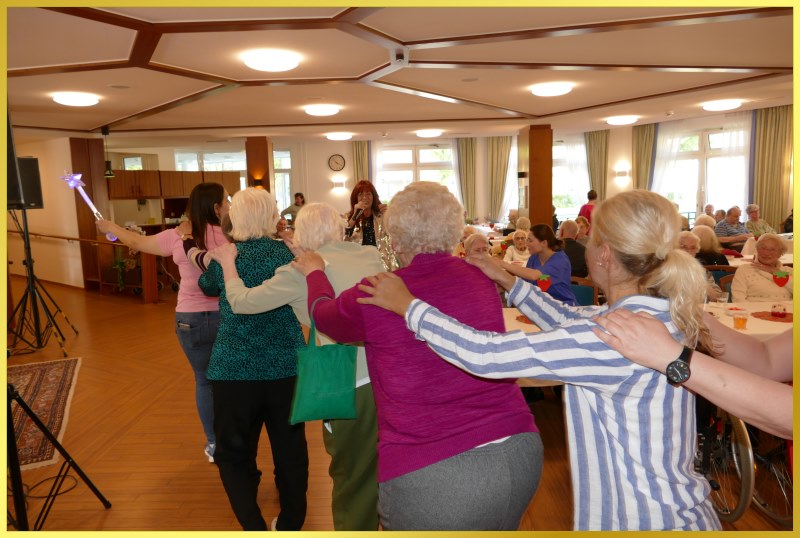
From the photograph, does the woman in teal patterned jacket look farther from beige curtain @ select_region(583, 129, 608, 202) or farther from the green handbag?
beige curtain @ select_region(583, 129, 608, 202)

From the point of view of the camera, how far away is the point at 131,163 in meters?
13.8

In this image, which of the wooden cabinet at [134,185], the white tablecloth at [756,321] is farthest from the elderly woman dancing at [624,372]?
the wooden cabinet at [134,185]

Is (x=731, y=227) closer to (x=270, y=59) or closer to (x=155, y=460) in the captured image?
(x=270, y=59)

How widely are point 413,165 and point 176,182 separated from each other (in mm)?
6093

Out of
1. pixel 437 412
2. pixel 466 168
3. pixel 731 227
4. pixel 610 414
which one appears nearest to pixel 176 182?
pixel 466 168

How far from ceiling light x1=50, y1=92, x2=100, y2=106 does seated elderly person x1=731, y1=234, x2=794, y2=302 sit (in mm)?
7136

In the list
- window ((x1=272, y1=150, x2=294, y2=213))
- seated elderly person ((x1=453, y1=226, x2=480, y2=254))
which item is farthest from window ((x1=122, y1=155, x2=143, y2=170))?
seated elderly person ((x1=453, y1=226, x2=480, y2=254))

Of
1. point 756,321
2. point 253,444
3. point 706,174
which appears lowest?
point 253,444

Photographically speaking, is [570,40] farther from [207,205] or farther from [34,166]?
[34,166]

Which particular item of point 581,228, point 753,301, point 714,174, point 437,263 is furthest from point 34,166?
point 714,174

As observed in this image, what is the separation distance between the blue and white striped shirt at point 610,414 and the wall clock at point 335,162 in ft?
45.6

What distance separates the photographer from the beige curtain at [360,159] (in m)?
14.9

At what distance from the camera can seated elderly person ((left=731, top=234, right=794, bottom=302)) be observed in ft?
14.1

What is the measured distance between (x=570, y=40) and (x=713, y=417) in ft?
11.2
